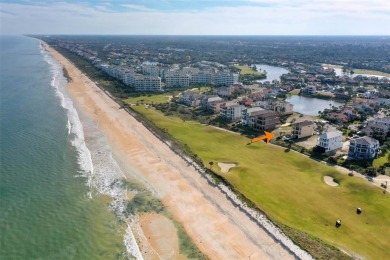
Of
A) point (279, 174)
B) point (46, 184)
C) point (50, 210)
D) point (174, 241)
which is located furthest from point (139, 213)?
point (279, 174)

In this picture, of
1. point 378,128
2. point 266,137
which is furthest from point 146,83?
point 378,128

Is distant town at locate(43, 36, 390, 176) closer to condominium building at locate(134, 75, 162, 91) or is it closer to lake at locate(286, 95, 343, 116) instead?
condominium building at locate(134, 75, 162, 91)

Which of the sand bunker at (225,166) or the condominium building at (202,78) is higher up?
the condominium building at (202,78)

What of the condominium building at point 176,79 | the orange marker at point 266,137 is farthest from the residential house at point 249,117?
the condominium building at point 176,79

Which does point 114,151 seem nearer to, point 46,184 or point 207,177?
point 46,184

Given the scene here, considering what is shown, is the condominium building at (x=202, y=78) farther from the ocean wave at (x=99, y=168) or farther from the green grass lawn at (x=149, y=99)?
the ocean wave at (x=99, y=168)
